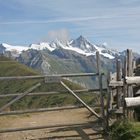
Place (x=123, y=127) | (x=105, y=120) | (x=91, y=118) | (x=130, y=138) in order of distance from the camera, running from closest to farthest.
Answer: (x=130, y=138)
(x=123, y=127)
(x=105, y=120)
(x=91, y=118)

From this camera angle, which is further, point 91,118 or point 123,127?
point 91,118

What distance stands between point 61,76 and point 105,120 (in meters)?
2.40

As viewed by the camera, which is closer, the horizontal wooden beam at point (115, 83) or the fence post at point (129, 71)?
the fence post at point (129, 71)

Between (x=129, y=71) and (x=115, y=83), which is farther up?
(x=129, y=71)

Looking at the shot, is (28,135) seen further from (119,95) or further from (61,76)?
(119,95)

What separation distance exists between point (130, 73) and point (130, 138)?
291cm

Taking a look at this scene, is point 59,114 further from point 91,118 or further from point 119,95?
point 119,95

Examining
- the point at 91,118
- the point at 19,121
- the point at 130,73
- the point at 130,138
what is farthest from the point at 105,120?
the point at 19,121

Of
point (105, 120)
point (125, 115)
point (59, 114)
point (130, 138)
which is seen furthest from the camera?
point (59, 114)

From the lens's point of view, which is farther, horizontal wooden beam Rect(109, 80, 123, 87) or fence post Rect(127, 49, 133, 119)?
horizontal wooden beam Rect(109, 80, 123, 87)

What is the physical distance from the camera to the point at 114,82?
1578 cm

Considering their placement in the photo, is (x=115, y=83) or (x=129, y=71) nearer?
(x=129, y=71)

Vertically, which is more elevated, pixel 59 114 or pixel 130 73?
pixel 130 73

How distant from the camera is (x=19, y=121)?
2134cm
